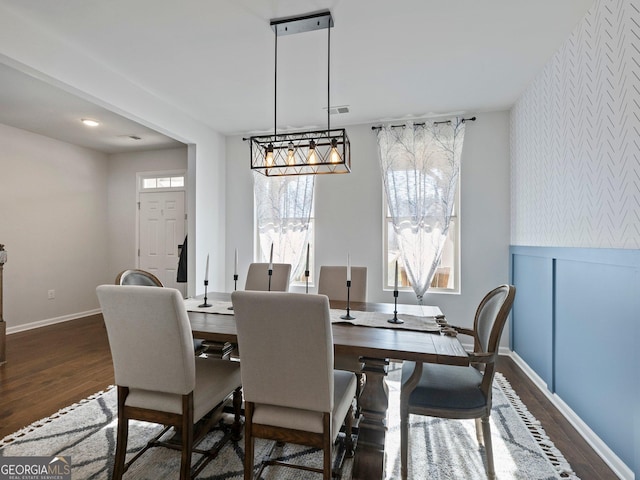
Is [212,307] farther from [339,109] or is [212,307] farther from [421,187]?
[421,187]

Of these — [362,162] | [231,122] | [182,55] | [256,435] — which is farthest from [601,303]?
[231,122]

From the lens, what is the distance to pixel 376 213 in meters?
4.00

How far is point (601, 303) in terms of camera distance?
1.98 meters

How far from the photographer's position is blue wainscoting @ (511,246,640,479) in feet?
5.65

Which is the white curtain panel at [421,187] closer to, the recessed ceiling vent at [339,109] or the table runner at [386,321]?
the recessed ceiling vent at [339,109]

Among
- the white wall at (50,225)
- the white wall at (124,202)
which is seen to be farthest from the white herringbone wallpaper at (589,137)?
the white wall at (50,225)

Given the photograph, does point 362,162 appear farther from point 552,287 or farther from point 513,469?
point 513,469

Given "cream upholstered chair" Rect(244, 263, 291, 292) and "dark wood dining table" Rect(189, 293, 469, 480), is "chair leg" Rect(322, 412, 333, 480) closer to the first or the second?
"dark wood dining table" Rect(189, 293, 469, 480)

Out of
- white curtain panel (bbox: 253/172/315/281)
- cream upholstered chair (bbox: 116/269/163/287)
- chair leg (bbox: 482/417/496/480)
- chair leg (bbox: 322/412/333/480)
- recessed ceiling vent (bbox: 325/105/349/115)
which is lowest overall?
chair leg (bbox: 482/417/496/480)

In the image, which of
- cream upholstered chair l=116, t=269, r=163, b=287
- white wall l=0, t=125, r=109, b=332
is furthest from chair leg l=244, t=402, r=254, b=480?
white wall l=0, t=125, r=109, b=332

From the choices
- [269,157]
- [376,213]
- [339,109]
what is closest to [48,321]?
[269,157]

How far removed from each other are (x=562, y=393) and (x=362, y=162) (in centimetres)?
295

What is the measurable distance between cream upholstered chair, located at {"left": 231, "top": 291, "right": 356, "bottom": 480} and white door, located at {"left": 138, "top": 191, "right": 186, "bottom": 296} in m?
4.05

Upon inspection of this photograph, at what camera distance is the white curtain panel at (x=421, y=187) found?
3686 millimetres
